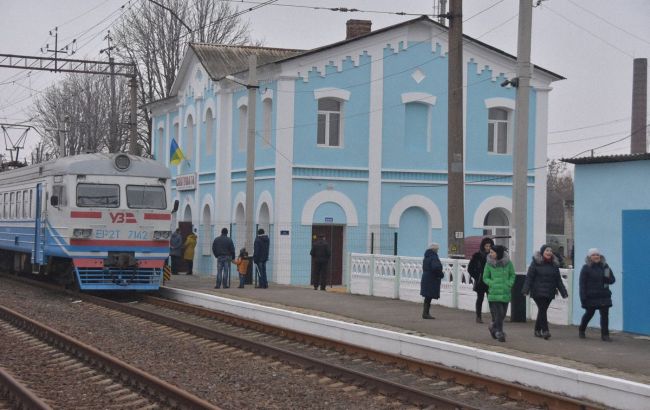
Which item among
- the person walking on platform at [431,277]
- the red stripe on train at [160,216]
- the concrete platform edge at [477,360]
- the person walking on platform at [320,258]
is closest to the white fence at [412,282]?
the person walking on platform at [320,258]

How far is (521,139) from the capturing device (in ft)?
58.9

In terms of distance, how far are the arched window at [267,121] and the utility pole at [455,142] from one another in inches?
472

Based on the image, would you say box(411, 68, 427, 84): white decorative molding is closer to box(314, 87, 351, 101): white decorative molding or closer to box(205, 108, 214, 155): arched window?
box(314, 87, 351, 101): white decorative molding

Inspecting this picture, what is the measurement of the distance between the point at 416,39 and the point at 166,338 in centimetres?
1898

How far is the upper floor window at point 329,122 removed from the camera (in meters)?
32.7

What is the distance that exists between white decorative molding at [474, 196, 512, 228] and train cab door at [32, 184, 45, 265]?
49.6ft

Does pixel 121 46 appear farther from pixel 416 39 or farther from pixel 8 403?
pixel 8 403

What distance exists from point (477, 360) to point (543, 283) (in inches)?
112

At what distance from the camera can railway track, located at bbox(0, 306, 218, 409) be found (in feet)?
36.0

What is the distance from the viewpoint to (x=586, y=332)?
1670 centimetres

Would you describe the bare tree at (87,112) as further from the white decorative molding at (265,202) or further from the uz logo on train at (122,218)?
the uz logo on train at (122,218)

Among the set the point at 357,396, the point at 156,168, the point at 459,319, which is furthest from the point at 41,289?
the point at 357,396

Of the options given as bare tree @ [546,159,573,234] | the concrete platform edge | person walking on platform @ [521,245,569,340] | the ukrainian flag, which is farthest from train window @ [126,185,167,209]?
bare tree @ [546,159,573,234]

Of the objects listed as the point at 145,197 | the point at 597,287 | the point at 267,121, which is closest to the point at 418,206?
the point at 267,121
